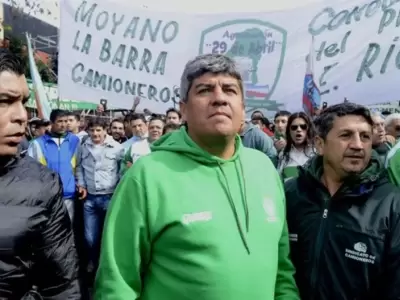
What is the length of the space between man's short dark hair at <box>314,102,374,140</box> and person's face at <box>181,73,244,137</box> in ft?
1.51

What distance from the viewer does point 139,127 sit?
6.11 m

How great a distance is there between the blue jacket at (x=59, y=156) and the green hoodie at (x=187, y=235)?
4.20 m

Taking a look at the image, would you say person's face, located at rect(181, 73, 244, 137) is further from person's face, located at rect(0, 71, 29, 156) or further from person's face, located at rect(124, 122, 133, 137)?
person's face, located at rect(124, 122, 133, 137)

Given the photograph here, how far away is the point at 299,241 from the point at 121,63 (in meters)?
5.35

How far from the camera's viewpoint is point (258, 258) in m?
1.96

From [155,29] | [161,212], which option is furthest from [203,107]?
[155,29]

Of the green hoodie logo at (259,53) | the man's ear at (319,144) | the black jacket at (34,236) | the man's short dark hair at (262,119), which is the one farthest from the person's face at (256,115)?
the black jacket at (34,236)

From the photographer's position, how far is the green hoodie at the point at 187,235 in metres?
1.89

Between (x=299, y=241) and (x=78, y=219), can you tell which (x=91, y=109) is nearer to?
(x=78, y=219)

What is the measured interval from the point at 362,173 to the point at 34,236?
4.26ft

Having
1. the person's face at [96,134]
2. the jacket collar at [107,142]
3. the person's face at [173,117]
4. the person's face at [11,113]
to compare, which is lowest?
the jacket collar at [107,142]

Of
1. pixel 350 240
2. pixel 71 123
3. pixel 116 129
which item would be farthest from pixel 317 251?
pixel 116 129

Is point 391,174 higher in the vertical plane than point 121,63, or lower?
lower

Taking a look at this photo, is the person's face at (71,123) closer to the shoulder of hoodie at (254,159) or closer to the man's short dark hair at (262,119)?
the man's short dark hair at (262,119)
